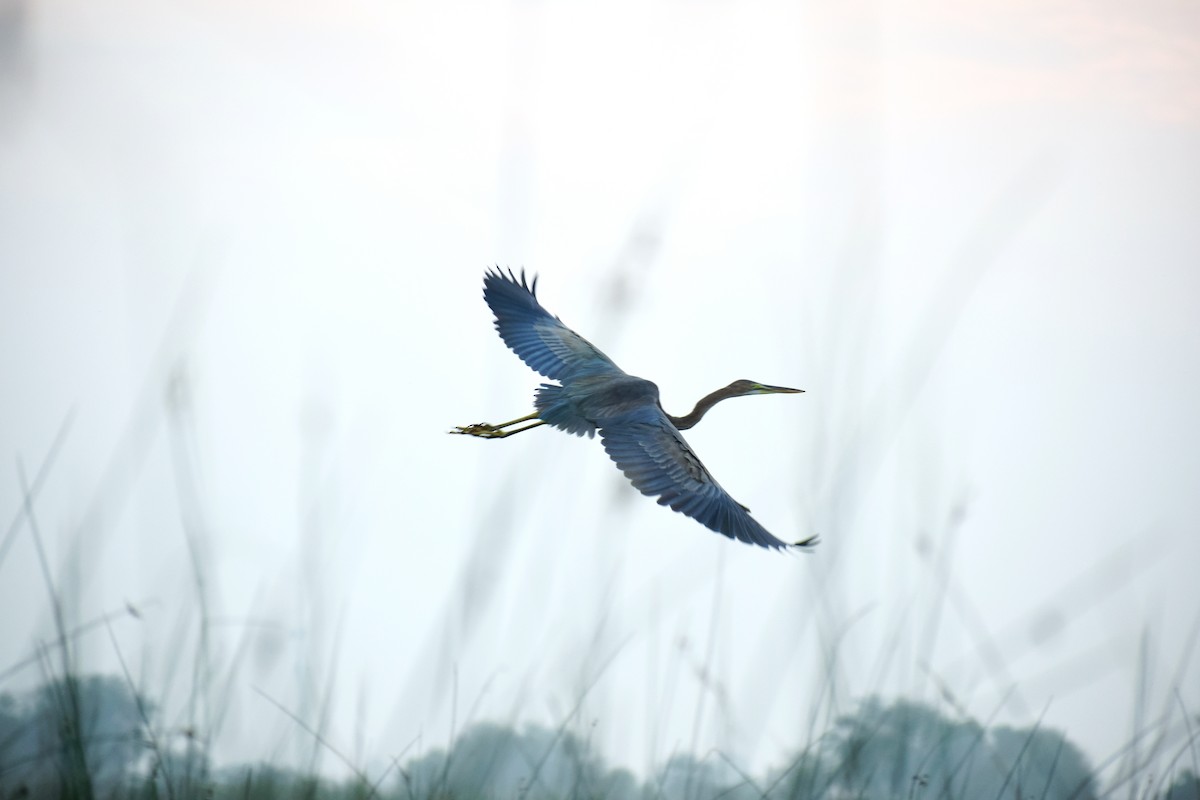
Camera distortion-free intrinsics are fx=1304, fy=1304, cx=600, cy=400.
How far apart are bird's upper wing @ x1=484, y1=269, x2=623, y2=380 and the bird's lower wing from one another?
942 millimetres

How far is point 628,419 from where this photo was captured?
5461mm

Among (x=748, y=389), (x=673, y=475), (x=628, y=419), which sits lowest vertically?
(x=673, y=475)

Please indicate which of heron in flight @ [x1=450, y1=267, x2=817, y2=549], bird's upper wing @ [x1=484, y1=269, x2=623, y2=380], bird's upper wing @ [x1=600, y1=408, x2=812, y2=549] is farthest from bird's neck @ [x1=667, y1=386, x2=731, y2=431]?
bird's upper wing @ [x1=600, y1=408, x2=812, y2=549]

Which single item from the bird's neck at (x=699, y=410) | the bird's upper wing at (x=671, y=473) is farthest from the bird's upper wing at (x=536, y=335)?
the bird's upper wing at (x=671, y=473)

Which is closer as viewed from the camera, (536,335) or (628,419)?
(628,419)

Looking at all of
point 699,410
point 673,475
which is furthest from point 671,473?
point 699,410

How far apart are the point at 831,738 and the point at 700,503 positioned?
1.86 m

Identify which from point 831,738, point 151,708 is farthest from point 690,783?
point 151,708

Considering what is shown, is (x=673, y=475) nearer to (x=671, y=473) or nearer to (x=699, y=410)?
(x=671, y=473)

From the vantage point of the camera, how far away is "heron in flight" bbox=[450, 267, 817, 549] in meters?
5.13

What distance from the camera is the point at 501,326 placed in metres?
6.79

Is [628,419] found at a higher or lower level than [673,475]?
higher

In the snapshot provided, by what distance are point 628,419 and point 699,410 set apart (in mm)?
1219

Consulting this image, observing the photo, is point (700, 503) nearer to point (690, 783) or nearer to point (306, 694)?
point (690, 783)
